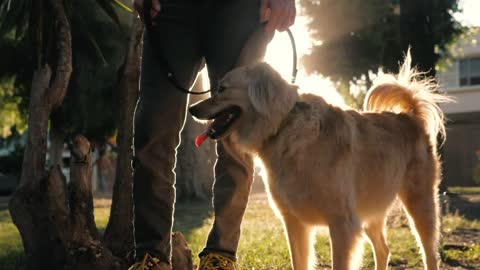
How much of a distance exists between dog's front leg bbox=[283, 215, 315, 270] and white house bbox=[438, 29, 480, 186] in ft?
77.3

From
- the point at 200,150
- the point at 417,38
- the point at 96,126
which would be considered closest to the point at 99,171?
the point at 96,126

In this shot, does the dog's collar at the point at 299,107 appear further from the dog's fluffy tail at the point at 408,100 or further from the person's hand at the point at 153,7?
the dog's fluffy tail at the point at 408,100

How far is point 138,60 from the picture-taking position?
531 centimetres

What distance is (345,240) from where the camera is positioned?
3.81m

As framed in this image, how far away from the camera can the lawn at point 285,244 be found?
6023 mm

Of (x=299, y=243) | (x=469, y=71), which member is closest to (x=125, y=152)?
(x=299, y=243)

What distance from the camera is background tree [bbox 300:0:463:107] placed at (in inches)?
798

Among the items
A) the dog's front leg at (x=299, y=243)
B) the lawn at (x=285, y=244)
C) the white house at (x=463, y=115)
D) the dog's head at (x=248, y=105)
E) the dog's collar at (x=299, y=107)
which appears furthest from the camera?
the white house at (x=463, y=115)

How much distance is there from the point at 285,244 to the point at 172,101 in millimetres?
4387

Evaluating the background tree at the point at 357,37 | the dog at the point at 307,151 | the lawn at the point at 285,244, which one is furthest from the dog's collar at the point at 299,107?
the background tree at the point at 357,37

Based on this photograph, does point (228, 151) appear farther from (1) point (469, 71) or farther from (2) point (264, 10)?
(1) point (469, 71)

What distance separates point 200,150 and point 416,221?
13885 mm

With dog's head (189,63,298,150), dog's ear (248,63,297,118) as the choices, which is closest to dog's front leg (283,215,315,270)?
dog's head (189,63,298,150)

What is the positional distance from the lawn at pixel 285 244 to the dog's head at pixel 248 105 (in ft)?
2.87
